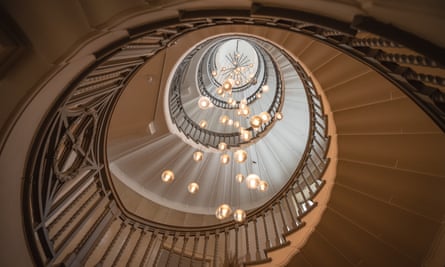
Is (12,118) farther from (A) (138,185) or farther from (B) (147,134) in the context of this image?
(A) (138,185)

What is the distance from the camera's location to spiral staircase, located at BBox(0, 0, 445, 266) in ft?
3.72

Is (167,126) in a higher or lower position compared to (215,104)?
lower

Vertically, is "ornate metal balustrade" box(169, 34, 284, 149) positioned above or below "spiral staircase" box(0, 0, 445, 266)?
above

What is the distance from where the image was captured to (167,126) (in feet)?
20.4

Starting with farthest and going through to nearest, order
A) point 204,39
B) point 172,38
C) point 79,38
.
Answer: point 204,39, point 172,38, point 79,38

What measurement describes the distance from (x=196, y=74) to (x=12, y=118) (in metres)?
7.19

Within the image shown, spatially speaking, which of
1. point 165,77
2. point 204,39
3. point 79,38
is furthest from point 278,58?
point 79,38

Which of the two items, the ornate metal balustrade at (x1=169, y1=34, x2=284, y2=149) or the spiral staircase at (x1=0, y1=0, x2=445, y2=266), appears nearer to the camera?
the spiral staircase at (x1=0, y1=0, x2=445, y2=266)

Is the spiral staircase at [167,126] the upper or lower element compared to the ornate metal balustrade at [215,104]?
lower

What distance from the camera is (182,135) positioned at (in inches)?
265

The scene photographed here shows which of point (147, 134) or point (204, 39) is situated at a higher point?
point (204, 39)

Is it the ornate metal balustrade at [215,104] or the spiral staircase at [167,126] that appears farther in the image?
the ornate metal balustrade at [215,104]

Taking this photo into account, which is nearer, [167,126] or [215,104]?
[167,126]

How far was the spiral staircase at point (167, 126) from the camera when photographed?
3.72 feet
